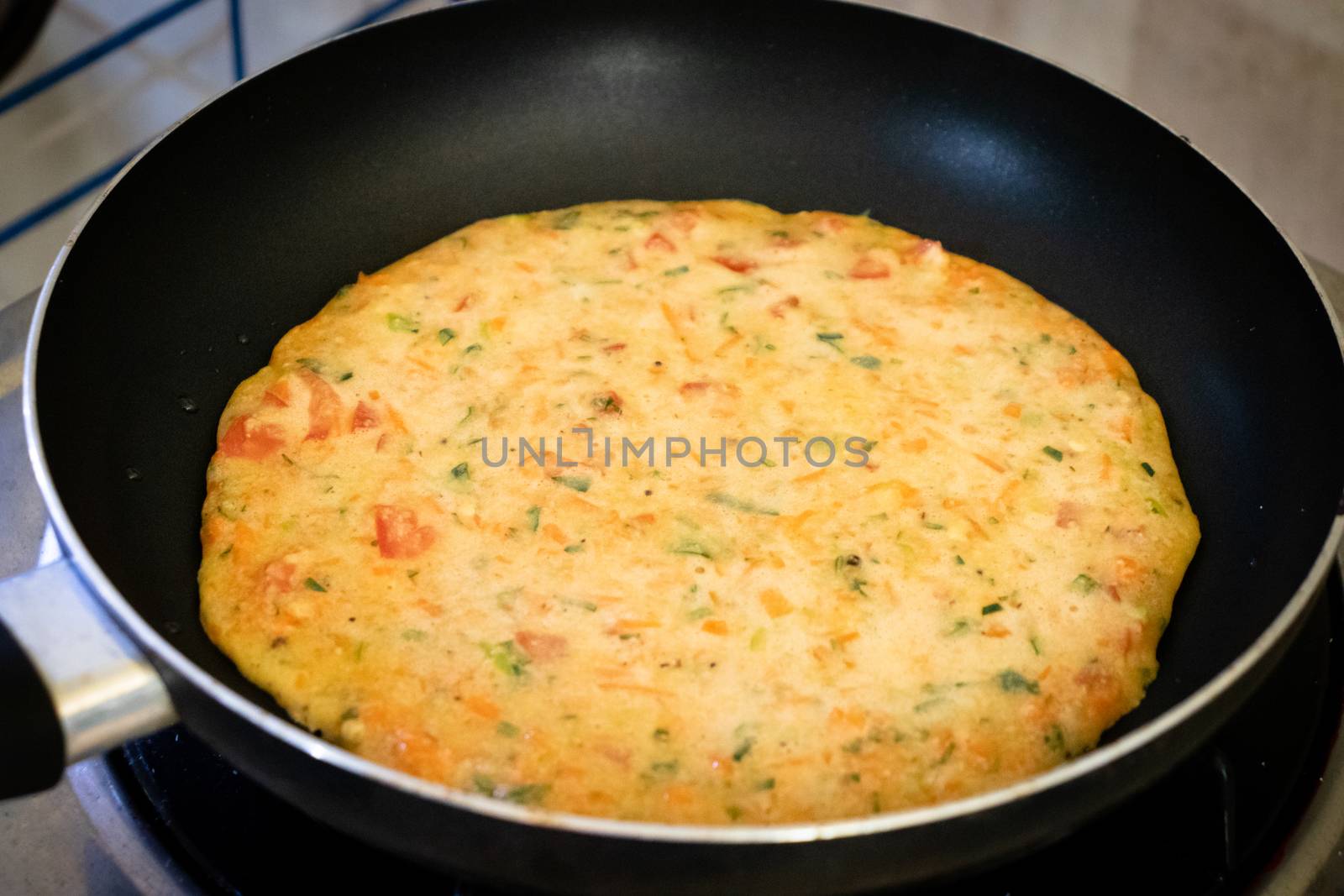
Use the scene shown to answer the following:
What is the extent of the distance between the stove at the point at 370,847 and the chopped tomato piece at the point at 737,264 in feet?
3.64

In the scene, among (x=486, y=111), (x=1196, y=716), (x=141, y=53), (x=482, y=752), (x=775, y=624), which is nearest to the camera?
(x=1196, y=716)

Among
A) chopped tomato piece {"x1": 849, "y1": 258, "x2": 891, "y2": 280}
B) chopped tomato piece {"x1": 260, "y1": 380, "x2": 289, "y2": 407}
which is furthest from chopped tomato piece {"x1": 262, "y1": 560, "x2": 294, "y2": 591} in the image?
chopped tomato piece {"x1": 849, "y1": 258, "x2": 891, "y2": 280}

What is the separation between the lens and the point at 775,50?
2.36 m

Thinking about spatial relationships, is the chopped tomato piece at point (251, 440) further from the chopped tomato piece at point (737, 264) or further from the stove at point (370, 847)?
the chopped tomato piece at point (737, 264)

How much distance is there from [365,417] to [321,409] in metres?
0.07

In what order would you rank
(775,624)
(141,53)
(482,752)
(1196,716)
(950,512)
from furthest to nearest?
(141,53) → (950,512) → (775,624) → (482,752) → (1196,716)

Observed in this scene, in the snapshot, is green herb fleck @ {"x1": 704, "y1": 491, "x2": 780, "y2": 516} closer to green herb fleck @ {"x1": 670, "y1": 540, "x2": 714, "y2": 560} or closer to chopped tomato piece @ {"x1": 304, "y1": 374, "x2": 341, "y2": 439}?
green herb fleck @ {"x1": 670, "y1": 540, "x2": 714, "y2": 560}

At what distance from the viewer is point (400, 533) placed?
1.75 metres

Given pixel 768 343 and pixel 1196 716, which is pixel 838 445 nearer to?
pixel 768 343

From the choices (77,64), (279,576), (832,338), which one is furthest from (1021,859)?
(77,64)

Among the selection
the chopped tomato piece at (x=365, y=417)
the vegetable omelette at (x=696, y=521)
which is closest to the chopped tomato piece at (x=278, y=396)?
the vegetable omelette at (x=696, y=521)

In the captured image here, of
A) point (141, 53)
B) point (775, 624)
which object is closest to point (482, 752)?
point (775, 624)

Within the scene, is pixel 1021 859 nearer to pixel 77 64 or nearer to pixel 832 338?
pixel 832 338

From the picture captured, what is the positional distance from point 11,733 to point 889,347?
4.69 ft
